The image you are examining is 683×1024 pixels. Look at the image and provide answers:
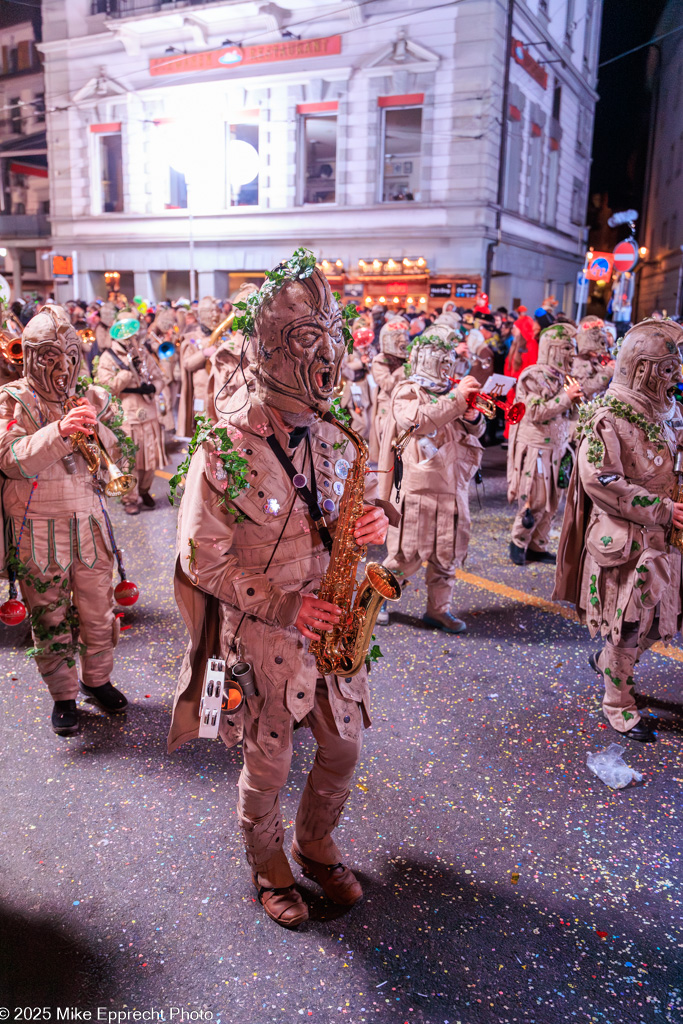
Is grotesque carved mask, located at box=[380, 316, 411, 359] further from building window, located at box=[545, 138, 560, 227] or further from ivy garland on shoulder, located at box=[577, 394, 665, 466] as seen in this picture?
building window, located at box=[545, 138, 560, 227]

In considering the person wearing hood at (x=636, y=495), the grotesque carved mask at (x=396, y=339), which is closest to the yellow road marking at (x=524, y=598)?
the person wearing hood at (x=636, y=495)

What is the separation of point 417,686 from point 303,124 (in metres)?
21.3

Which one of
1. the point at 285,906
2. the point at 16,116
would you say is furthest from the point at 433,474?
the point at 16,116

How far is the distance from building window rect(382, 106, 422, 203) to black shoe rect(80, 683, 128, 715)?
19.4m

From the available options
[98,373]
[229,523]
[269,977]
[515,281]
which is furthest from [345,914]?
[515,281]

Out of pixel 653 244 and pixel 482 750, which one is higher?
pixel 653 244

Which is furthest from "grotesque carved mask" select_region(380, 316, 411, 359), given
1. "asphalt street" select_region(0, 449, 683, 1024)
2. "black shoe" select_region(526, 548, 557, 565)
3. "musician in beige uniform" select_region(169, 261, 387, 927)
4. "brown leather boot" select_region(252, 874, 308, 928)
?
"brown leather boot" select_region(252, 874, 308, 928)

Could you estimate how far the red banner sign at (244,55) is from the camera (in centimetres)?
2019

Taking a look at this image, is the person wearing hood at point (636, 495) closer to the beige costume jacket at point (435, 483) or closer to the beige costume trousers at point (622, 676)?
the beige costume trousers at point (622, 676)

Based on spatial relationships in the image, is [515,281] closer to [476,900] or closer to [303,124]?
[303,124]

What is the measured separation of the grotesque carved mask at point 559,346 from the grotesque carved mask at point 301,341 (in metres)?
4.84

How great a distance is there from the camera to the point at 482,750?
3930mm

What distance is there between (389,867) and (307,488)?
1.72 meters

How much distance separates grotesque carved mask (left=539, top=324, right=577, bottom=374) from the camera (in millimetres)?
6723
